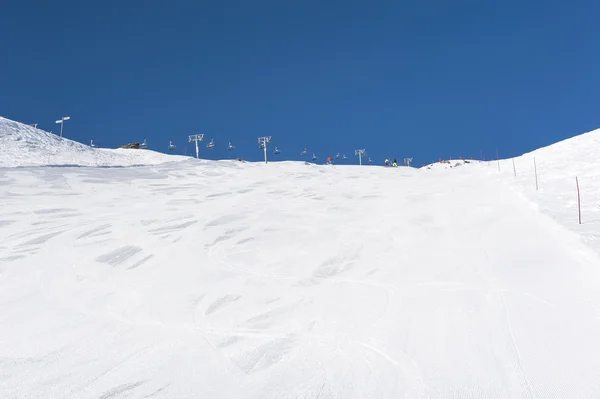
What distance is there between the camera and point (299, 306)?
17.8 feet

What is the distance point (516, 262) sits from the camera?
6.67 m

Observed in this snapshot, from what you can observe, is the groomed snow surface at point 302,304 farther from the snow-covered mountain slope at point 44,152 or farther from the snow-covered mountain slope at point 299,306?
the snow-covered mountain slope at point 44,152

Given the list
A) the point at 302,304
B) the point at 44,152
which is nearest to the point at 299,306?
the point at 302,304

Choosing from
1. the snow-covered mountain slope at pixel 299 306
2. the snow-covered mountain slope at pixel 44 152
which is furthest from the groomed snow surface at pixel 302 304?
the snow-covered mountain slope at pixel 44 152

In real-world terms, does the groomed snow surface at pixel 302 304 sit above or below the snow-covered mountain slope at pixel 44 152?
below

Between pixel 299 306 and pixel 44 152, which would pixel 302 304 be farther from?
pixel 44 152

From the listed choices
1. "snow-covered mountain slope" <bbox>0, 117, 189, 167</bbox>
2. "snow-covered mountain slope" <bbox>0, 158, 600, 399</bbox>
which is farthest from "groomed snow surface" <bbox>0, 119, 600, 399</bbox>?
"snow-covered mountain slope" <bbox>0, 117, 189, 167</bbox>

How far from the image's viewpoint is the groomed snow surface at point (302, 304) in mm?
3895

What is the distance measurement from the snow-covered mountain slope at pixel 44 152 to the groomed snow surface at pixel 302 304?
19.7 m

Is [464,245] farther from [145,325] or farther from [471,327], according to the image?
[145,325]

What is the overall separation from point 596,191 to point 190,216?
450 inches

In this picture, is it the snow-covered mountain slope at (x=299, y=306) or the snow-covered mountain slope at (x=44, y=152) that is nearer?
the snow-covered mountain slope at (x=299, y=306)

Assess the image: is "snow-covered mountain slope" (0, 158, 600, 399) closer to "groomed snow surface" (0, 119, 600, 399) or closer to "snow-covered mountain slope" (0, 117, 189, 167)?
"groomed snow surface" (0, 119, 600, 399)

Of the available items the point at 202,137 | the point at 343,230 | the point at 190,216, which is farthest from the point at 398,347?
the point at 202,137
